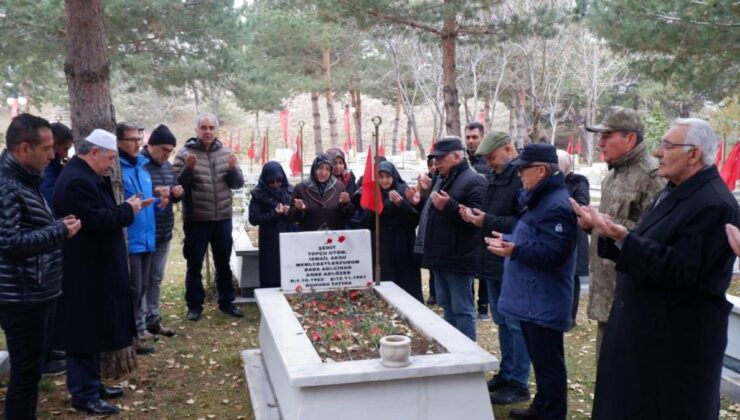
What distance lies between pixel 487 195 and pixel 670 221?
1.87 meters

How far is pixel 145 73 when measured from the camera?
47.2 feet

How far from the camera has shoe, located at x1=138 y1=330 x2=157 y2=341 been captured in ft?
18.5

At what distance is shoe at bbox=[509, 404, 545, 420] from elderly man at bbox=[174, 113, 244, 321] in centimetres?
331

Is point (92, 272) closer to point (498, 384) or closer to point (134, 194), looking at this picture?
point (134, 194)

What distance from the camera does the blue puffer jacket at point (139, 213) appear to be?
5.10 metres

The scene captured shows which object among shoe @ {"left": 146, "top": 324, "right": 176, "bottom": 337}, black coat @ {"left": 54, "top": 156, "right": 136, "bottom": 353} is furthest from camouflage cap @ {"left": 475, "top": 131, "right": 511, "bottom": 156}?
shoe @ {"left": 146, "top": 324, "right": 176, "bottom": 337}

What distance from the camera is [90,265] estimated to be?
13.2 feet

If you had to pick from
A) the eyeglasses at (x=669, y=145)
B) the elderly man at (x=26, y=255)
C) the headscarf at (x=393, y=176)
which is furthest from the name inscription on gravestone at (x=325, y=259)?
the eyeglasses at (x=669, y=145)

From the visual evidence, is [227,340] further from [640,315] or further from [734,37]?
[734,37]

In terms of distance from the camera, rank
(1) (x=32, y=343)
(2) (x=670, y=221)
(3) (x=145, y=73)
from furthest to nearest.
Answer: (3) (x=145, y=73), (1) (x=32, y=343), (2) (x=670, y=221)

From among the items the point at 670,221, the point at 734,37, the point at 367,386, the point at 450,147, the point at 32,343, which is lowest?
the point at 367,386

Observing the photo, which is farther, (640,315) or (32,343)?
(32,343)

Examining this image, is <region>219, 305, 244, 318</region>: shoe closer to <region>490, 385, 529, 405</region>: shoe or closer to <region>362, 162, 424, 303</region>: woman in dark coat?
<region>362, 162, 424, 303</region>: woman in dark coat

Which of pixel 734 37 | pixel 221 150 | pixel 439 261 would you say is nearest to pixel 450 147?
pixel 439 261
